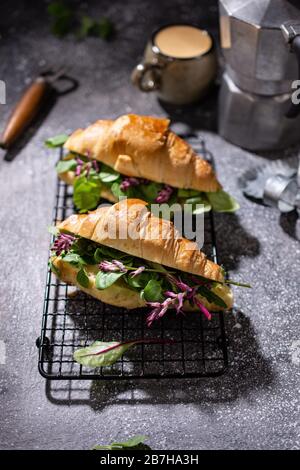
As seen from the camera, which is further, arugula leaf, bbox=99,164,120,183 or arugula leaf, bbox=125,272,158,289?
arugula leaf, bbox=99,164,120,183

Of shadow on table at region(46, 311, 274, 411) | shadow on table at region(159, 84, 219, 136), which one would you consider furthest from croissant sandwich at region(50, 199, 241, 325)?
shadow on table at region(159, 84, 219, 136)

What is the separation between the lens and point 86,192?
5.50 ft

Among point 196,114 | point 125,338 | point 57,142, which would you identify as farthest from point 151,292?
point 196,114

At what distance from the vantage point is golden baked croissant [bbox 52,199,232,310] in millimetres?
1407

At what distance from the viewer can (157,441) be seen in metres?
1.33

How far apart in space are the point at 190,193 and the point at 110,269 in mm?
369

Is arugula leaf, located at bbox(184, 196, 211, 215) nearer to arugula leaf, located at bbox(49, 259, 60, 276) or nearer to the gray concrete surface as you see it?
the gray concrete surface

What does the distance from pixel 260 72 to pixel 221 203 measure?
0.38 m

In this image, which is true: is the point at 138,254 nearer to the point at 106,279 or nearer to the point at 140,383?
the point at 106,279

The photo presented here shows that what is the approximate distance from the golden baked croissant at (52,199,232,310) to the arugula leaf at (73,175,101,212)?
193mm

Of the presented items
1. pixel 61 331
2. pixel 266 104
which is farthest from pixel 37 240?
pixel 266 104

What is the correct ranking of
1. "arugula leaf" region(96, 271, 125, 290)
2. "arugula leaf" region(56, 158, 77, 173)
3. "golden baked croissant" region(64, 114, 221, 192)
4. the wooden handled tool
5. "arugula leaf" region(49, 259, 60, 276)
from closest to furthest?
"arugula leaf" region(96, 271, 125, 290) < "arugula leaf" region(49, 259, 60, 276) < "golden baked croissant" region(64, 114, 221, 192) < "arugula leaf" region(56, 158, 77, 173) < the wooden handled tool

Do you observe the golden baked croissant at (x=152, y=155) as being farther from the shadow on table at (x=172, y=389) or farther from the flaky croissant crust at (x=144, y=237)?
the shadow on table at (x=172, y=389)

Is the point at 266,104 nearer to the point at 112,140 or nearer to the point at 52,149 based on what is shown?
the point at 112,140
